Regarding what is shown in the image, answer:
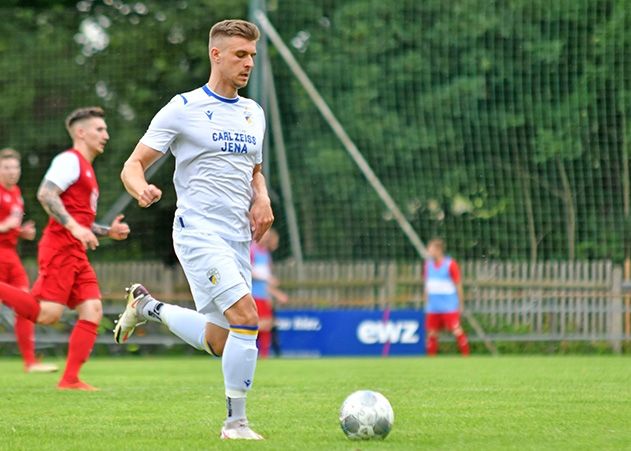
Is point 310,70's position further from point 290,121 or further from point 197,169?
point 197,169

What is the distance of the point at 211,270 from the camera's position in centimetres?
690

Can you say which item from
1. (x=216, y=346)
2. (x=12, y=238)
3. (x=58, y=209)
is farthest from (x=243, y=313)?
(x=12, y=238)

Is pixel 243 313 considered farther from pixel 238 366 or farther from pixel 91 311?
pixel 91 311

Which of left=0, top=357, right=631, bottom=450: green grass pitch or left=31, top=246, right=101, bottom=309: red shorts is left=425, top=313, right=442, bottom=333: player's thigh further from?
left=31, top=246, right=101, bottom=309: red shorts

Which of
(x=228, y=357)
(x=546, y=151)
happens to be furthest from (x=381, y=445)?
(x=546, y=151)

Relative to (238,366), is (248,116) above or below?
above

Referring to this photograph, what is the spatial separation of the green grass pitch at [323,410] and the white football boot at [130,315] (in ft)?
1.63

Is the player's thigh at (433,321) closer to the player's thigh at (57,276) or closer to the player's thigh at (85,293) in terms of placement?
the player's thigh at (85,293)

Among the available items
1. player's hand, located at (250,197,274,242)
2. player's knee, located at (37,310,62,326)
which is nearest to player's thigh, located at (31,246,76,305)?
player's knee, located at (37,310,62,326)

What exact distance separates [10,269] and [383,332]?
8.42 meters

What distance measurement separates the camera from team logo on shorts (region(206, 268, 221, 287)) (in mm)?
6875

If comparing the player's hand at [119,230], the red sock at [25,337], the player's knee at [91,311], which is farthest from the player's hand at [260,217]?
the red sock at [25,337]

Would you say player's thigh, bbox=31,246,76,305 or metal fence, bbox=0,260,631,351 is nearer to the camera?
player's thigh, bbox=31,246,76,305

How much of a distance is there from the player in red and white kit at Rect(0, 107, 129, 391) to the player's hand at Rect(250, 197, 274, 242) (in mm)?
3404
